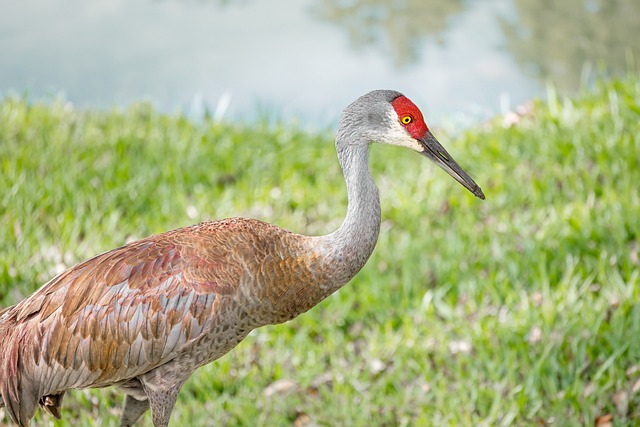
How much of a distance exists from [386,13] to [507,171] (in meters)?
7.31

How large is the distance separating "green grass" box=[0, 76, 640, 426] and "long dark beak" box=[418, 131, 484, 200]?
146 centimetres

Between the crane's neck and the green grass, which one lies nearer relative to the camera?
the crane's neck

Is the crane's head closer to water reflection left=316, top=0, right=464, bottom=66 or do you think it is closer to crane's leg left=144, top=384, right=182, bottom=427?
crane's leg left=144, top=384, right=182, bottom=427

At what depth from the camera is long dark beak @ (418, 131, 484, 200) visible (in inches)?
143

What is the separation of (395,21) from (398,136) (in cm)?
992

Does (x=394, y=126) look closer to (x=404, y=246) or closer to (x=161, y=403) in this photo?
(x=161, y=403)

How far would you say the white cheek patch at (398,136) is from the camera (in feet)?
11.9

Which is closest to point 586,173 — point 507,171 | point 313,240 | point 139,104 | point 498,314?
point 507,171

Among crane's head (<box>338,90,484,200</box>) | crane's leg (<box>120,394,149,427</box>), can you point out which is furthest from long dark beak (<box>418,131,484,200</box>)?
crane's leg (<box>120,394,149,427</box>)

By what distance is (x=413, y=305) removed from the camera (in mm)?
5465

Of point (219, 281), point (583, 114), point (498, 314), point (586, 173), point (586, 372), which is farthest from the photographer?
point (583, 114)

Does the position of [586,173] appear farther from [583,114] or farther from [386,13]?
[386,13]

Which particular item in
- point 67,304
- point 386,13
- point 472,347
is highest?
point 67,304

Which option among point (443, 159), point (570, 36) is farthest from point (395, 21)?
point (443, 159)
